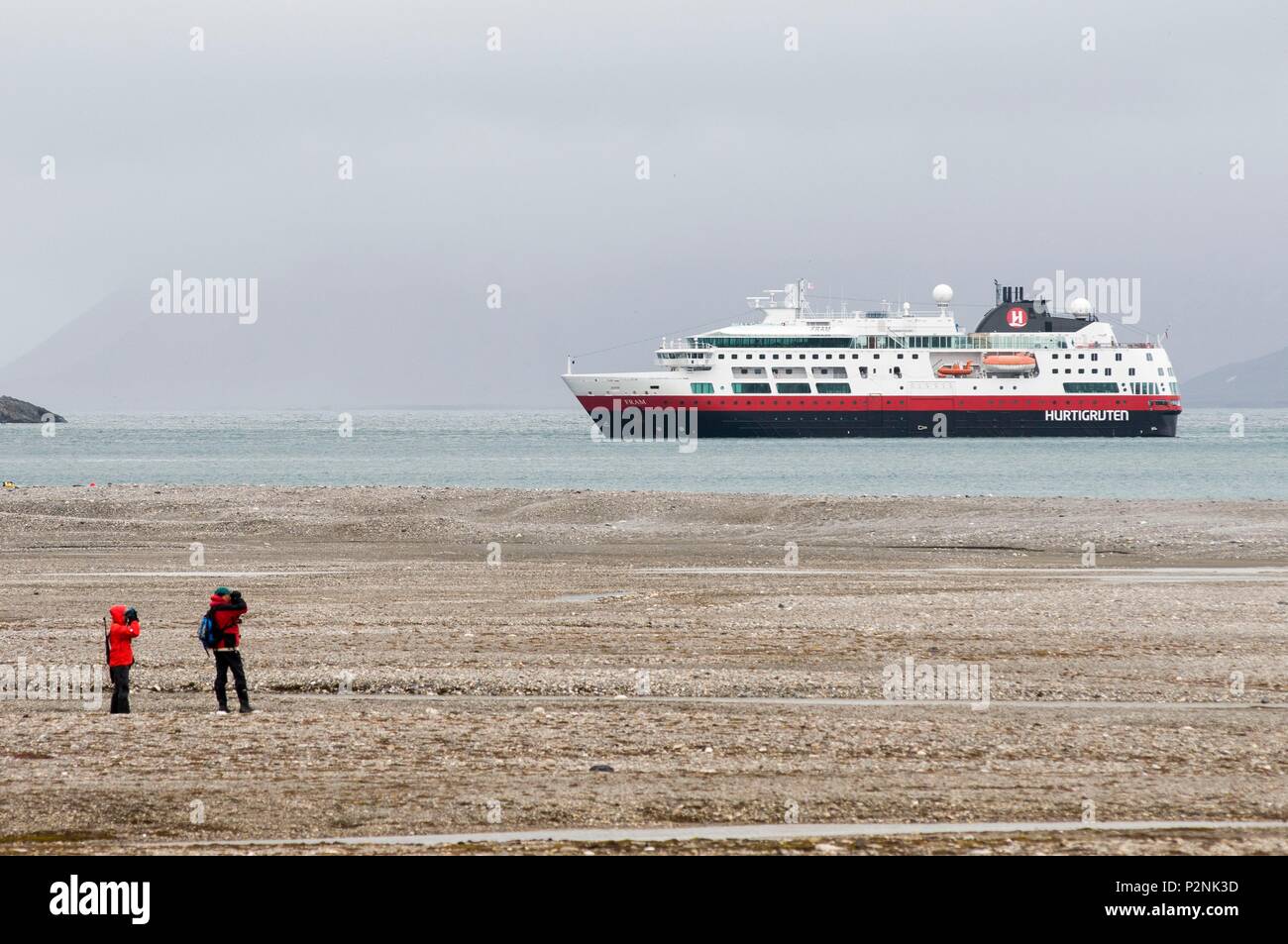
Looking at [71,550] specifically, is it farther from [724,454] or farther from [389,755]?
[724,454]

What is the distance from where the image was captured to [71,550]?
30297mm

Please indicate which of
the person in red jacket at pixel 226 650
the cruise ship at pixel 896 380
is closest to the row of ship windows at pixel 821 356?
the cruise ship at pixel 896 380

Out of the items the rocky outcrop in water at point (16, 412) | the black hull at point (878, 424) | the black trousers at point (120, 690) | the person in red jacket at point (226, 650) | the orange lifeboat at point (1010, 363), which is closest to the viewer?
the person in red jacket at point (226, 650)

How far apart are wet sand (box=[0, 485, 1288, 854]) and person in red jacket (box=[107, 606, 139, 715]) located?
246 millimetres

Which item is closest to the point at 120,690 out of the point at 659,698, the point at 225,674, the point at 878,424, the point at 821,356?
the point at 225,674

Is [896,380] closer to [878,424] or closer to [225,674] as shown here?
[878,424]

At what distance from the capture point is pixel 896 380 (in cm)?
9788

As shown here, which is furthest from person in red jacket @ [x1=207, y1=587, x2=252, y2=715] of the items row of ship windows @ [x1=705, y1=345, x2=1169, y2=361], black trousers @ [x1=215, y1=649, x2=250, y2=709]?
row of ship windows @ [x1=705, y1=345, x2=1169, y2=361]

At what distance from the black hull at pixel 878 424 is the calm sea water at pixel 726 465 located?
33.6 inches

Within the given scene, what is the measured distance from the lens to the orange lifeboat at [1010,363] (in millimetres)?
98875

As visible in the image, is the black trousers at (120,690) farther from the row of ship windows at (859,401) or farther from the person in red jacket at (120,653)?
the row of ship windows at (859,401)
